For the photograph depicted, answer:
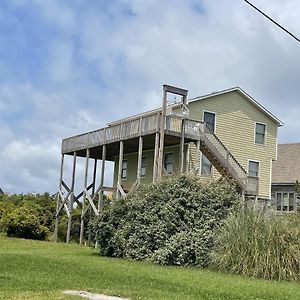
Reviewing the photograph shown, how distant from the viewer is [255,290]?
39.9 feet

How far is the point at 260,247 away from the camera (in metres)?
16.5

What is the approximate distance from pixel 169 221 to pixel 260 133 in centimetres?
1779

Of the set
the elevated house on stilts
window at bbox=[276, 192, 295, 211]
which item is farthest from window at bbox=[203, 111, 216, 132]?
window at bbox=[276, 192, 295, 211]

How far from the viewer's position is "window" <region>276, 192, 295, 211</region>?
1670 inches

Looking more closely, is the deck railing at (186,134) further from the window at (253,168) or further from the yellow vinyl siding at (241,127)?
the window at (253,168)

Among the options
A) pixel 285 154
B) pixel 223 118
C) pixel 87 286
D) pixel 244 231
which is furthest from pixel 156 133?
pixel 285 154

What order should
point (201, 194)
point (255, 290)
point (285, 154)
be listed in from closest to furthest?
1. point (255, 290)
2. point (201, 194)
3. point (285, 154)

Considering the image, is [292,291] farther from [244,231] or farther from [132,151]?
[132,151]

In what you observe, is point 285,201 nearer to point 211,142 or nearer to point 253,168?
point 253,168

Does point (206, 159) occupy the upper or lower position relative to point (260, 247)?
upper

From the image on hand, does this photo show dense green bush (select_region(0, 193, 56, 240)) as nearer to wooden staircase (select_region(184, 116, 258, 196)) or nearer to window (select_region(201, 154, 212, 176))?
window (select_region(201, 154, 212, 176))

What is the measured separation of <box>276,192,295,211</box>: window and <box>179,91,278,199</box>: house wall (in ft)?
20.3

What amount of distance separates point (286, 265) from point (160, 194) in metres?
6.83

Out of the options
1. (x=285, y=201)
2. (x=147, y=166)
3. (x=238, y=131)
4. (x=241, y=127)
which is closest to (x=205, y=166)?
(x=147, y=166)
